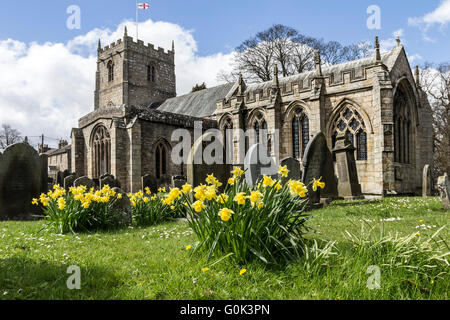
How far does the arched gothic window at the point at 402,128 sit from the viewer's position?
16.6 meters

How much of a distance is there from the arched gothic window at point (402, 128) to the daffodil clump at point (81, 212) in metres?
15.6

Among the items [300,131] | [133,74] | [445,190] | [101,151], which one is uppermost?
[133,74]

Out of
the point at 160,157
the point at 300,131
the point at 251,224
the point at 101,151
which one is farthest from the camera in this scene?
the point at 101,151

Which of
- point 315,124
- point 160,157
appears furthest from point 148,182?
point 315,124

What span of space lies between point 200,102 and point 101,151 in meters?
10.5

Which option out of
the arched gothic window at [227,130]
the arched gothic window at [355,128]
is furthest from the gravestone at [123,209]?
the arched gothic window at [227,130]

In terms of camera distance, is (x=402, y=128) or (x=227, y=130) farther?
(x=227, y=130)

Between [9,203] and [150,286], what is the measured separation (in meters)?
6.82

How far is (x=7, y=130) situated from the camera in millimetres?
44500

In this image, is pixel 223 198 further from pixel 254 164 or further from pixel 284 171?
pixel 254 164

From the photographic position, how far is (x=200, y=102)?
2623 cm

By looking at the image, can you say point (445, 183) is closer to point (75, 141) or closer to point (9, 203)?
point (9, 203)

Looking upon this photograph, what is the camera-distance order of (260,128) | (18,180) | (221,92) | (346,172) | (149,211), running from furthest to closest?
(221,92) → (260,128) → (346,172) → (18,180) → (149,211)

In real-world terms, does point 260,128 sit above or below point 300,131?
above
